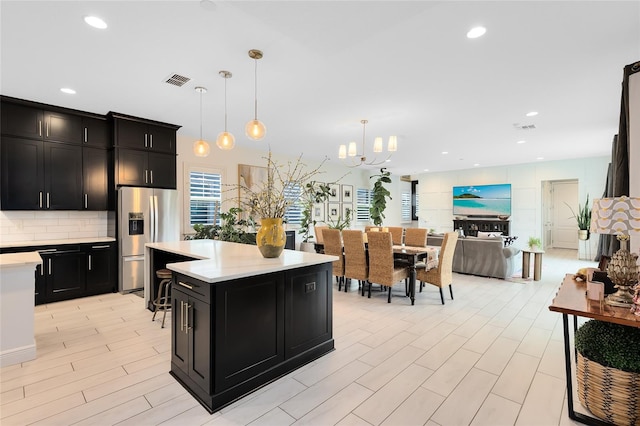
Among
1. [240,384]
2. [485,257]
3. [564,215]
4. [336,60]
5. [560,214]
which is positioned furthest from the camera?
[560,214]

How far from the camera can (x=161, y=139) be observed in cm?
524

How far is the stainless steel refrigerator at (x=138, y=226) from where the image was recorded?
475cm

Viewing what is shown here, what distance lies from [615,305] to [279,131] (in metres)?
4.98

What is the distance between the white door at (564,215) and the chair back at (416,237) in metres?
7.76

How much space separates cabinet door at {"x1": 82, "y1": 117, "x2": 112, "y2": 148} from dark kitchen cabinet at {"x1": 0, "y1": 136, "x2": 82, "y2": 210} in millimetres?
201

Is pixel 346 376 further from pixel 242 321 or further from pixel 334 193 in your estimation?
pixel 334 193

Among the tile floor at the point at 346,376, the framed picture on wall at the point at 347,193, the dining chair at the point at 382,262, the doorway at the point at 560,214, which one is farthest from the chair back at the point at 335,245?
the doorway at the point at 560,214

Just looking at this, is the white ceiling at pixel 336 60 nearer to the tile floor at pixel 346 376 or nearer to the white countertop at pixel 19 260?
the white countertop at pixel 19 260

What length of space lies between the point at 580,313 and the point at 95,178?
5991 mm

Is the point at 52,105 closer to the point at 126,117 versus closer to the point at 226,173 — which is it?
the point at 126,117

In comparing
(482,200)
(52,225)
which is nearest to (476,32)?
(52,225)

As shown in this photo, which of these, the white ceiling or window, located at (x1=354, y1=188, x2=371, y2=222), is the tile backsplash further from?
window, located at (x1=354, y1=188, x2=371, y2=222)

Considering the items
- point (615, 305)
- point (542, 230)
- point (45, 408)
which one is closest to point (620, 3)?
point (615, 305)

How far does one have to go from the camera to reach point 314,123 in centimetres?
511
